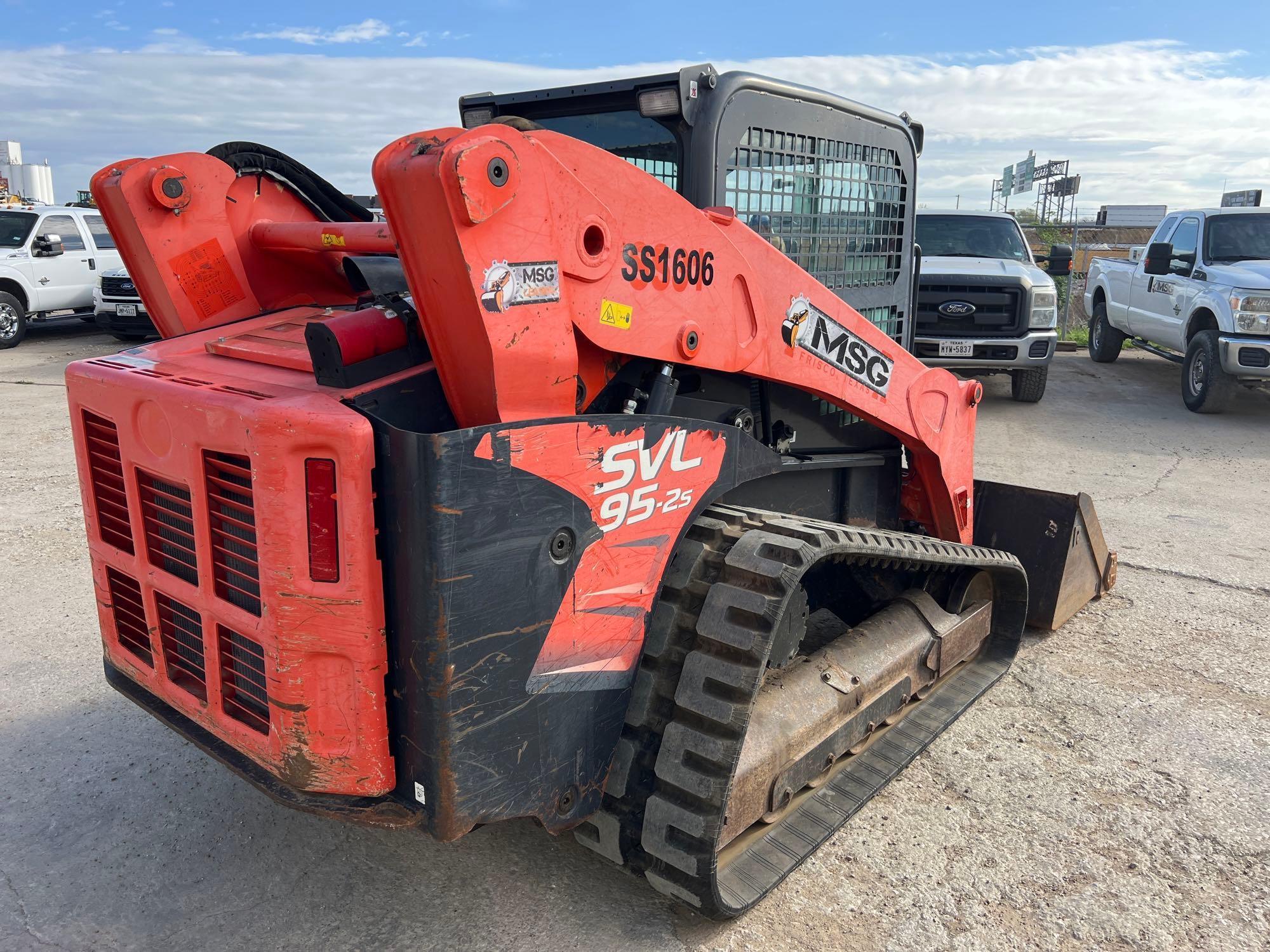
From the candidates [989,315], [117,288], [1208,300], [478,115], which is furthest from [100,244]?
[1208,300]

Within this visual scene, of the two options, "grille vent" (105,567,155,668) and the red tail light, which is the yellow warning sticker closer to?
the red tail light

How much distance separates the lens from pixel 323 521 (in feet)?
6.98

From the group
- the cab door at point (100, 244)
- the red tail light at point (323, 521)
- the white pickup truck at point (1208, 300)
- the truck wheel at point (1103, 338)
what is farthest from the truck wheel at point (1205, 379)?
the cab door at point (100, 244)

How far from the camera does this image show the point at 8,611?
4.84 metres

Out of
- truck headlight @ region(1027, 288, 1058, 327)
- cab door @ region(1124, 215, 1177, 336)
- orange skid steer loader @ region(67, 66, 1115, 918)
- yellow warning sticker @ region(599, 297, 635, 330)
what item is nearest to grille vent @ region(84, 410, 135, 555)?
orange skid steer loader @ region(67, 66, 1115, 918)

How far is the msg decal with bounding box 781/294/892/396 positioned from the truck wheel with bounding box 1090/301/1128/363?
11978 millimetres

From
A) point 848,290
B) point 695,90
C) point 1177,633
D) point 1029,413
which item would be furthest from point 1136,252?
point 695,90

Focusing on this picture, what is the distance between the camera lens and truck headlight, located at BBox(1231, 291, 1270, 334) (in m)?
9.72

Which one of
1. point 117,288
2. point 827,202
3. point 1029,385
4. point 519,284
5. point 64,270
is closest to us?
point 519,284

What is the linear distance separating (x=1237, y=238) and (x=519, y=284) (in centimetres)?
1123

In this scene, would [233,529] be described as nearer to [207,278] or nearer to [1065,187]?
[207,278]

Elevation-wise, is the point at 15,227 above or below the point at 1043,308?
above

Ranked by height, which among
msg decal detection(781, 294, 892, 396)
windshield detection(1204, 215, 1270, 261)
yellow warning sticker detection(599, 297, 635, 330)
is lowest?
msg decal detection(781, 294, 892, 396)

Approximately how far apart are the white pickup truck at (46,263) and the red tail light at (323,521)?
575 inches
